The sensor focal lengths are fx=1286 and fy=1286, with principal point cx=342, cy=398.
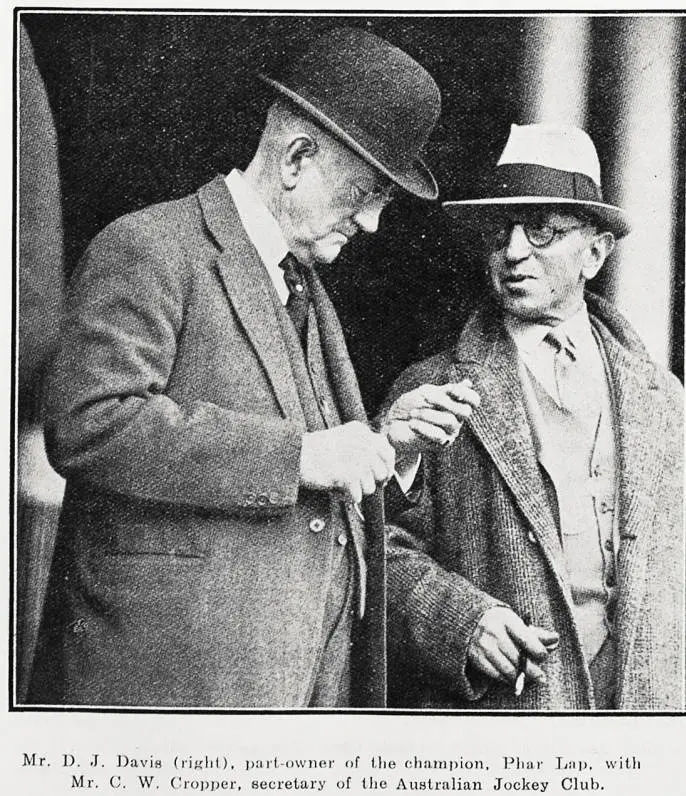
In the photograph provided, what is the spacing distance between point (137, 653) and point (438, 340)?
1.10 m

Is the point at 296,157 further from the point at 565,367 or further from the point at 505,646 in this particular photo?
the point at 505,646

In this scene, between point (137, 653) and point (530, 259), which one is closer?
point (137, 653)

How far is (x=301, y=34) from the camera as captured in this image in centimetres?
338

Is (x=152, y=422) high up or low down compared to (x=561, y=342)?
down

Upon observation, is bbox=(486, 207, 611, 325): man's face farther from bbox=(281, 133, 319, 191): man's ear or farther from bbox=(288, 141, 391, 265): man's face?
bbox=(281, 133, 319, 191): man's ear

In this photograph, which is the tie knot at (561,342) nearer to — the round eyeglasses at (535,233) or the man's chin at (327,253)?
the round eyeglasses at (535,233)

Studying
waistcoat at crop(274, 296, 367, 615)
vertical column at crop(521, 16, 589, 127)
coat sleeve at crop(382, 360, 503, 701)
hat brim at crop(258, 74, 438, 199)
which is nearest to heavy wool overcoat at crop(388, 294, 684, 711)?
coat sleeve at crop(382, 360, 503, 701)

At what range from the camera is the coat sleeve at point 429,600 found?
10.7 ft

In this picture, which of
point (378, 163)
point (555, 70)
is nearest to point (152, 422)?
point (378, 163)

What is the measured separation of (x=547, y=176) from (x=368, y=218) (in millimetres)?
486

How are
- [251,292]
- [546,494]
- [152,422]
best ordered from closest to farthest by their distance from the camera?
1. [152,422]
2. [251,292]
3. [546,494]

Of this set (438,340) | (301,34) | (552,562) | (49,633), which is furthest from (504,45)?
(49,633)

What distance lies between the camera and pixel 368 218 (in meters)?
3.33
